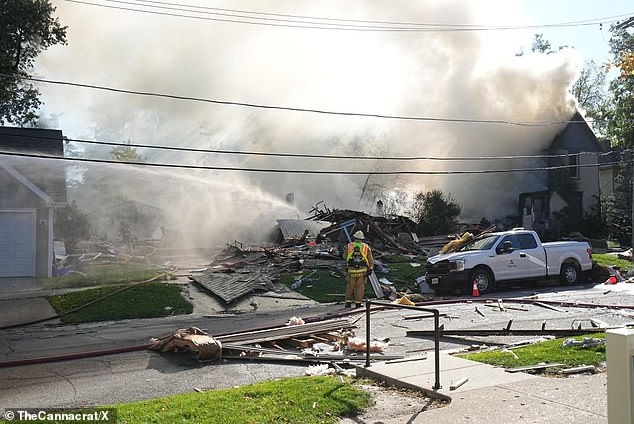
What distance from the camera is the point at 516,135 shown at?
32938 mm

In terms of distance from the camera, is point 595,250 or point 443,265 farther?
point 595,250

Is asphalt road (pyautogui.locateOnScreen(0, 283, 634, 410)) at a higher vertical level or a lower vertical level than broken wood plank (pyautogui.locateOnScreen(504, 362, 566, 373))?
lower

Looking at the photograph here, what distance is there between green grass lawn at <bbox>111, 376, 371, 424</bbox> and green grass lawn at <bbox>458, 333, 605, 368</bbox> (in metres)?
2.02

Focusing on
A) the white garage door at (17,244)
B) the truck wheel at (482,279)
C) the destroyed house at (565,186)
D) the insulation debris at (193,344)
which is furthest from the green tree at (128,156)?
the insulation debris at (193,344)

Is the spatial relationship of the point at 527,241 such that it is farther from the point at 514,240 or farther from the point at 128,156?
the point at 128,156

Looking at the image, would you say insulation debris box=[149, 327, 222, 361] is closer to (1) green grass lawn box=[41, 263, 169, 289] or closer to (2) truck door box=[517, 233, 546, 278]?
(1) green grass lawn box=[41, 263, 169, 289]

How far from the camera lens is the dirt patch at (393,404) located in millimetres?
5332

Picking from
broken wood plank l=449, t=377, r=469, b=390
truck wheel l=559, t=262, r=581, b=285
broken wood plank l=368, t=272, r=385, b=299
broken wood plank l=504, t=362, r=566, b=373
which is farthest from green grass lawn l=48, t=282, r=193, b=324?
truck wheel l=559, t=262, r=581, b=285

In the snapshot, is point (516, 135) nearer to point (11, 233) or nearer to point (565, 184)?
point (565, 184)

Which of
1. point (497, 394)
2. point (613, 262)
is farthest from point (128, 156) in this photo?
point (497, 394)

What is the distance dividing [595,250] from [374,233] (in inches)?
487

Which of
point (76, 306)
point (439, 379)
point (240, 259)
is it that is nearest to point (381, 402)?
point (439, 379)

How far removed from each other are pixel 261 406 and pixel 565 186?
32927 mm

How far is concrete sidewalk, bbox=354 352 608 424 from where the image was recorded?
16.6ft
